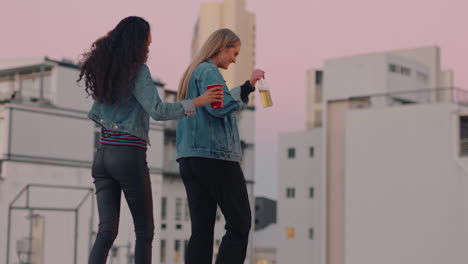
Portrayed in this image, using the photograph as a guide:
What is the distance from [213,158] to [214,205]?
13.5 inches

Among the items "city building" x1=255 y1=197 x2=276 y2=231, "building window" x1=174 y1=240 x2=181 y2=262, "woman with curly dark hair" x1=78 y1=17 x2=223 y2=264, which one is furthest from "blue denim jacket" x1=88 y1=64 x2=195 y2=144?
"city building" x1=255 y1=197 x2=276 y2=231

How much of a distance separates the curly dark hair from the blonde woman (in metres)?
0.36

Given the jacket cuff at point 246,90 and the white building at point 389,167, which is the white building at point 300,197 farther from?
the jacket cuff at point 246,90

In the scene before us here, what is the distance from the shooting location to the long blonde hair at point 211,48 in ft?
16.8

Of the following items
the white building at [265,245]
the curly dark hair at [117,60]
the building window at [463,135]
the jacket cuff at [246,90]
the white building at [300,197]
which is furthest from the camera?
the white building at [265,245]

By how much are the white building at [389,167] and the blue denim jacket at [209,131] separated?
158 ft

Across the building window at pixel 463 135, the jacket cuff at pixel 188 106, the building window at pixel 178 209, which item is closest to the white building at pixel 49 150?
the building window at pixel 178 209

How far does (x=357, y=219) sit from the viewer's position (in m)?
59.2

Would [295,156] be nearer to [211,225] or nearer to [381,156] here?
[381,156]

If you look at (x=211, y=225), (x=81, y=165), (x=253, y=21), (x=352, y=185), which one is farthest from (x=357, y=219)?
(x=211, y=225)

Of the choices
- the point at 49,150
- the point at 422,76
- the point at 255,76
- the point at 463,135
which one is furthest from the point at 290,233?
the point at 255,76

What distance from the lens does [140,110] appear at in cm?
500

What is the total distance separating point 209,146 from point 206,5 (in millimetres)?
89452

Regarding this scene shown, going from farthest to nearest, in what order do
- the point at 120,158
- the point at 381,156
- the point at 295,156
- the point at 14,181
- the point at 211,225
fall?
the point at 295,156, the point at 381,156, the point at 14,181, the point at 211,225, the point at 120,158
